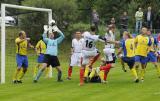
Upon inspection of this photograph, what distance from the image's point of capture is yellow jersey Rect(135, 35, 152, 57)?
70.1ft

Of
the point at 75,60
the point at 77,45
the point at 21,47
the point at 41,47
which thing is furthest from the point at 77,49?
the point at 21,47

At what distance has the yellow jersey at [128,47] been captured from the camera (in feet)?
70.0

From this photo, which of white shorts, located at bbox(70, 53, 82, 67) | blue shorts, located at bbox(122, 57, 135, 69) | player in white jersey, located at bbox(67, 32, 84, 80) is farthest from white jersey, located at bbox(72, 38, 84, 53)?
blue shorts, located at bbox(122, 57, 135, 69)

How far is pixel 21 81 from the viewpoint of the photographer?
2212 cm

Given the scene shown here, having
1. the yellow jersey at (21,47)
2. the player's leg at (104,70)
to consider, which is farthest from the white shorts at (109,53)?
the yellow jersey at (21,47)

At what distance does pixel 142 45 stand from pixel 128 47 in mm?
558

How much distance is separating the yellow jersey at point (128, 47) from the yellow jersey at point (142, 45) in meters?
0.16

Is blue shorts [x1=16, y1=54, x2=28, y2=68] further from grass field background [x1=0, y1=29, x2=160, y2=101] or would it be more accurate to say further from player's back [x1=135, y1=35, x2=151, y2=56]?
player's back [x1=135, y1=35, x2=151, y2=56]

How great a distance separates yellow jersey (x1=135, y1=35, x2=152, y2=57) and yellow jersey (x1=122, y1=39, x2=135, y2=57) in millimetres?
161

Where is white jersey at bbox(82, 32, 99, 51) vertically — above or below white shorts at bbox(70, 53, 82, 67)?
above

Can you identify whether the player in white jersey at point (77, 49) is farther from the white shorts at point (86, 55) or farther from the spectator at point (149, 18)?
the spectator at point (149, 18)

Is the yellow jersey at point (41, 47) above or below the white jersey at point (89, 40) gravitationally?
below

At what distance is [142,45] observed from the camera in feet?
70.4

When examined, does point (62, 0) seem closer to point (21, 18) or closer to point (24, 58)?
point (21, 18)
